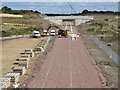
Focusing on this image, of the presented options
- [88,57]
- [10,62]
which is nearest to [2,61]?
[10,62]

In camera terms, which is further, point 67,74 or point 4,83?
point 67,74

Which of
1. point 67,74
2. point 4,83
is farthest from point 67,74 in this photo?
point 4,83

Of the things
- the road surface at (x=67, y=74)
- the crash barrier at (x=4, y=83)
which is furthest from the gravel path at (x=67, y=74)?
the crash barrier at (x=4, y=83)

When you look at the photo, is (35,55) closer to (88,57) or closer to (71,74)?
(88,57)

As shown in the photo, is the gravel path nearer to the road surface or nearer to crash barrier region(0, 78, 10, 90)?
the road surface

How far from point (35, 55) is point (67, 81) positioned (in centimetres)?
1532

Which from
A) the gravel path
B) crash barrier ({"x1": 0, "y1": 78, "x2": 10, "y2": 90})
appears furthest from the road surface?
crash barrier ({"x1": 0, "y1": 78, "x2": 10, "y2": 90})

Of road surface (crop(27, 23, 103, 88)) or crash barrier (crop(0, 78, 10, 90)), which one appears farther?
road surface (crop(27, 23, 103, 88))

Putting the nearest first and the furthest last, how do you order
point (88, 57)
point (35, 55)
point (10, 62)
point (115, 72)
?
point (115, 72), point (10, 62), point (88, 57), point (35, 55)

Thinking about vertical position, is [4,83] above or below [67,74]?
above

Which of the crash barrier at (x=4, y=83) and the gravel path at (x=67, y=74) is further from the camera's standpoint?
the gravel path at (x=67, y=74)

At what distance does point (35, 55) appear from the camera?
120ft

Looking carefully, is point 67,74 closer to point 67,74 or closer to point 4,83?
point 67,74

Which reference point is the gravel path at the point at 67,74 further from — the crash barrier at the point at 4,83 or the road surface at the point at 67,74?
the crash barrier at the point at 4,83
